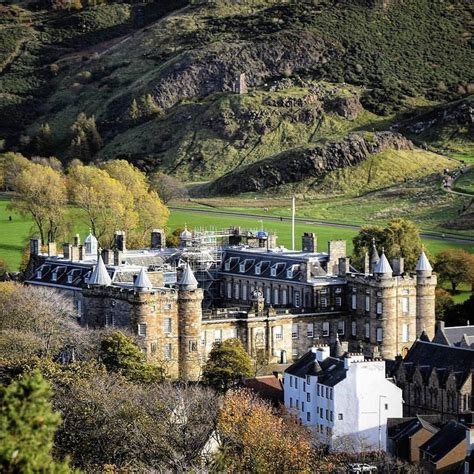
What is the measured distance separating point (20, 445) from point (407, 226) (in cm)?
10007

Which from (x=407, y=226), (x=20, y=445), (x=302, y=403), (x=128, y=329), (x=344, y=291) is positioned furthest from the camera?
(x=407, y=226)

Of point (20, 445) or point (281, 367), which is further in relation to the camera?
point (281, 367)

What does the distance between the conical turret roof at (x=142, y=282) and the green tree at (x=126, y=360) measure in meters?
6.79

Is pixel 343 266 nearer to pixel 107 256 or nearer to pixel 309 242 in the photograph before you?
pixel 309 242

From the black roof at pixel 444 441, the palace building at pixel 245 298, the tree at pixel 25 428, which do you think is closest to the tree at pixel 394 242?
the palace building at pixel 245 298

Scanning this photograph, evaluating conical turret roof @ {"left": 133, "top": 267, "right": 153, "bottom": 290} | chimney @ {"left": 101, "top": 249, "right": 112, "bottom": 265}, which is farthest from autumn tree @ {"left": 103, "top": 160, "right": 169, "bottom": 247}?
conical turret roof @ {"left": 133, "top": 267, "right": 153, "bottom": 290}

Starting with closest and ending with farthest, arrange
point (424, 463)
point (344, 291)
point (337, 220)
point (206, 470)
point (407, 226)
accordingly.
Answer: point (206, 470)
point (424, 463)
point (344, 291)
point (407, 226)
point (337, 220)

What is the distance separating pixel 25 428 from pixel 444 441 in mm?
40904

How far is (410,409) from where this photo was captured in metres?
85.7

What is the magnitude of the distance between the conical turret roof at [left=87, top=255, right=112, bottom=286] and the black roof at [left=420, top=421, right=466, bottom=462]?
3108 centimetres

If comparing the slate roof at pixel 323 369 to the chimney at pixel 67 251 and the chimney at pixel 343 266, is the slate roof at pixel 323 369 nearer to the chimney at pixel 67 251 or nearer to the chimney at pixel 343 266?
the chimney at pixel 343 266

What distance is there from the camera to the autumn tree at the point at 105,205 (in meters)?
152

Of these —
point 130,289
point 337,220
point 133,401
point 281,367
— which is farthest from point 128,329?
point 337,220

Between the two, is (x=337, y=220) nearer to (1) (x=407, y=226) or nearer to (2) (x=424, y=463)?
(1) (x=407, y=226)
